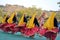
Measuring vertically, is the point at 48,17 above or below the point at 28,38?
above

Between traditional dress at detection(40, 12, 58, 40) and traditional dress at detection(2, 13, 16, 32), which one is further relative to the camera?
traditional dress at detection(2, 13, 16, 32)

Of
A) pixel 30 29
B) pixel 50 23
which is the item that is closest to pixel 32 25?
pixel 30 29

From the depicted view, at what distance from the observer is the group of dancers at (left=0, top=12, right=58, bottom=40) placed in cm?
173

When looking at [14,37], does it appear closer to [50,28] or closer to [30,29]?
[30,29]

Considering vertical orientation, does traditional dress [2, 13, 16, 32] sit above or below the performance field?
above

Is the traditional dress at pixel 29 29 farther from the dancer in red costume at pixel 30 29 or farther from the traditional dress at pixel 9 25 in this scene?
the traditional dress at pixel 9 25

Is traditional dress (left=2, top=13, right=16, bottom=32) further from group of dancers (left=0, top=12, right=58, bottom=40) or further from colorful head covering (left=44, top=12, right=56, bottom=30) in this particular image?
colorful head covering (left=44, top=12, right=56, bottom=30)

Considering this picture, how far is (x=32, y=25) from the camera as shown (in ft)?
5.85

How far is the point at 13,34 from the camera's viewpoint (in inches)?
71.2

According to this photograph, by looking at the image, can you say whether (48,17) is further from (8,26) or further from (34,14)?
(8,26)

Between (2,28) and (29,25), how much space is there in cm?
28

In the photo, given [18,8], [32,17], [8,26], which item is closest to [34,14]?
[32,17]

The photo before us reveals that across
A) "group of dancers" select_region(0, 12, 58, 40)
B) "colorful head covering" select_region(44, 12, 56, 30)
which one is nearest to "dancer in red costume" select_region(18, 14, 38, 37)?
"group of dancers" select_region(0, 12, 58, 40)

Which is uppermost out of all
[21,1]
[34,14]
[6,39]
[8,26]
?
[21,1]
